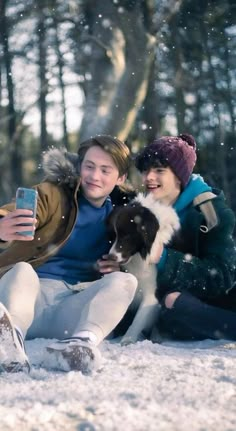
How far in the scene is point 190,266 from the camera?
3439 millimetres

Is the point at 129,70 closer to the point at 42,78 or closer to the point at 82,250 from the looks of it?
the point at 42,78

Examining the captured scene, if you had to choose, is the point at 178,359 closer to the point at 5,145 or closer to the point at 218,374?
the point at 218,374

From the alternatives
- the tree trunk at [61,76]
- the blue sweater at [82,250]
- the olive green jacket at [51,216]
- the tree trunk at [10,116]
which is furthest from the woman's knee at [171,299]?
the tree trunk at [10,116]

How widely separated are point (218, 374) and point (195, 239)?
3.86ft

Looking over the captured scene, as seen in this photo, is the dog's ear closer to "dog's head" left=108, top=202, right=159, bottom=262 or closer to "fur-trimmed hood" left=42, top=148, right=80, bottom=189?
"dog's head" left=108, top=202, right=159, bottom=262

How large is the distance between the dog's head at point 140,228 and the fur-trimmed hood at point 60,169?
314mm

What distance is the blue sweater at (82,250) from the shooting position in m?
3.41

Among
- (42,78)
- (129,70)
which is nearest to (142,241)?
(129,70)

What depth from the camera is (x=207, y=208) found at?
3596 millimetres

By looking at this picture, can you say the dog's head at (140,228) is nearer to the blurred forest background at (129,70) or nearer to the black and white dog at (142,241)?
the black and white dog at (142,241)

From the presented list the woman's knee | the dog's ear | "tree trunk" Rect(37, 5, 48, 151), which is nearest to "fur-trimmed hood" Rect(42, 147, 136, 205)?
the dog's ear

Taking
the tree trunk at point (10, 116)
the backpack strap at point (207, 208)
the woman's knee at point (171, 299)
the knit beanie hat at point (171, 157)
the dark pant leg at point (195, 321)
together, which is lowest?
the dark pant leg at point (195, 321)

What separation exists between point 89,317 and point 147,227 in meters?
0.86

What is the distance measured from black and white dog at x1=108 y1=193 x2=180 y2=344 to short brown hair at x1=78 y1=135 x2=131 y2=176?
0.22 metres
